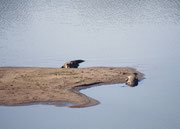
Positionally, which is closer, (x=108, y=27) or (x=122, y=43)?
(x=122, y=43)

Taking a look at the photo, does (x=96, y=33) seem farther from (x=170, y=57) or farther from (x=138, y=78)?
(x=138, y=78)

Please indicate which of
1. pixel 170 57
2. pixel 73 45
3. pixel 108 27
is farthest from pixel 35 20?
pixel 170 57

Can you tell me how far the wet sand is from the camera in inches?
641

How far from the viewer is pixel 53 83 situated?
59.7 feet

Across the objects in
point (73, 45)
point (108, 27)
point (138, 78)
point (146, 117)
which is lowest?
point (146, 117)

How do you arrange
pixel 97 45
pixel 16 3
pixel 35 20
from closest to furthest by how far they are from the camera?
pixel 97 45
pixel 35 20
pixel 16 3

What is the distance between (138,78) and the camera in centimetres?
1919

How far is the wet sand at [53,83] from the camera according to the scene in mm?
16283

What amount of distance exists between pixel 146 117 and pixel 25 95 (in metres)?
6.29

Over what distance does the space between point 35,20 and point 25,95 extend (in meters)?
22.3

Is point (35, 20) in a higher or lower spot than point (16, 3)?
lower

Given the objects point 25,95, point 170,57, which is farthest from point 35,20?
point 25,95

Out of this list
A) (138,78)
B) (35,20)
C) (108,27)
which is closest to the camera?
(138,78)

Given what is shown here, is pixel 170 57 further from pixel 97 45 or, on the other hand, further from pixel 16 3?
pixel 16 3
